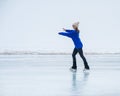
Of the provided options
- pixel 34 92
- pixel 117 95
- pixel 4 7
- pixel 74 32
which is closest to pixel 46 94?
pixel 34 92

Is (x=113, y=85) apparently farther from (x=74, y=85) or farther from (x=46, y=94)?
(x=46, y=94)

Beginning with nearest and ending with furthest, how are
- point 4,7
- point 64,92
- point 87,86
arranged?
point 64,92 → point 87,86 → point 4,7

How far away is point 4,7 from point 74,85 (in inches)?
1930

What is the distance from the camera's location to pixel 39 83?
31.3 ft

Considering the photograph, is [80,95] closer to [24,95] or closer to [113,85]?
[24,95]

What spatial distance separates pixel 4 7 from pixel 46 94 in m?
50.4

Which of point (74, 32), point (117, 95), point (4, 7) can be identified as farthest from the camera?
point (4, 7)

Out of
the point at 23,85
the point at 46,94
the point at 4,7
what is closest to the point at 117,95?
the point at 46,94

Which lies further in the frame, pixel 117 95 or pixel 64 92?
pixel 64 92

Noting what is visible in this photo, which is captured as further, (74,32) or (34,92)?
(74,32)

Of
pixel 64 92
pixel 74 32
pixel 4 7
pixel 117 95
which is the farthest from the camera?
pixel 4 7

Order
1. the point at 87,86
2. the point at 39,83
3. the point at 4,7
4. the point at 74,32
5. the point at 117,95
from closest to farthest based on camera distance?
the point at 117,95 < the point at 87,86 < the point at 39,83 < the point at 74,32 < the point at 4,7

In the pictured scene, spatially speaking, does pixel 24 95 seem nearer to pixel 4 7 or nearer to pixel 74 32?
pixel 74 32

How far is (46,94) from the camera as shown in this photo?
7594 mm
